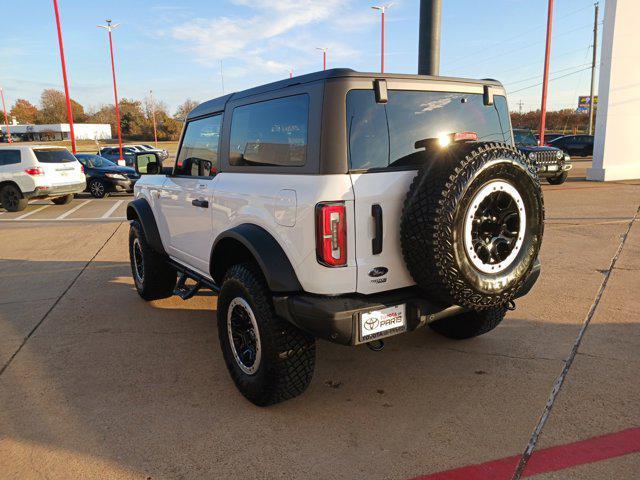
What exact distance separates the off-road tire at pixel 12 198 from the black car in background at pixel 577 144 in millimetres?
26644

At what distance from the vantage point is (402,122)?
2852 mm

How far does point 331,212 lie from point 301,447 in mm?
1290

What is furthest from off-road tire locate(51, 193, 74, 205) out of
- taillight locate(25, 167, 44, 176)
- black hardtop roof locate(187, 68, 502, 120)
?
black hardtop roof locate(187, 68, 502, 120)

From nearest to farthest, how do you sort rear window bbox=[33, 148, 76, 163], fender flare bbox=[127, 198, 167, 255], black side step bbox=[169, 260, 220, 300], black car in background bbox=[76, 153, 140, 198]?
black side step bbox=[169, 260, 220, 300]
fender flare bbox=[127, 198, 167, 255]
rear window bbox=[33, 148, 76, 163]
black car in background bbox=[76, 153, 140, 198]

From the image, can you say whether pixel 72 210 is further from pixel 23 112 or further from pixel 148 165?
pixel 23 112

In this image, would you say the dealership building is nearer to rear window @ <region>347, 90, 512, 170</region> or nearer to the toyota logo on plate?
rear window @ <region>347, 90, 512, 170</region>

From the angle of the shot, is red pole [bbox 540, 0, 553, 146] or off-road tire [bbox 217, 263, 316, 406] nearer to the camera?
off-road tire [bbox 217, 263, 316, 406]

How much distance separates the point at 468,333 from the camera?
3.91 metres

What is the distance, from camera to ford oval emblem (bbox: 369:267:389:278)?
2.65m

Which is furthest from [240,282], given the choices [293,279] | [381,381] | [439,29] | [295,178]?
[439,29]

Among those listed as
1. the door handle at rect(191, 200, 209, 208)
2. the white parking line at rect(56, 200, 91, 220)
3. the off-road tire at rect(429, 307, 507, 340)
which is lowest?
the white parking line at rect(56, 200, 91, 220)

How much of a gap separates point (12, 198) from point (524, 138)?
1455cm

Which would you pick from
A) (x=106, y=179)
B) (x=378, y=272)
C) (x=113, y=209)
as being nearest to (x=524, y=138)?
(x=113, y=209)

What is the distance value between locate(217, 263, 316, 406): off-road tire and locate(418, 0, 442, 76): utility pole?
447cm
